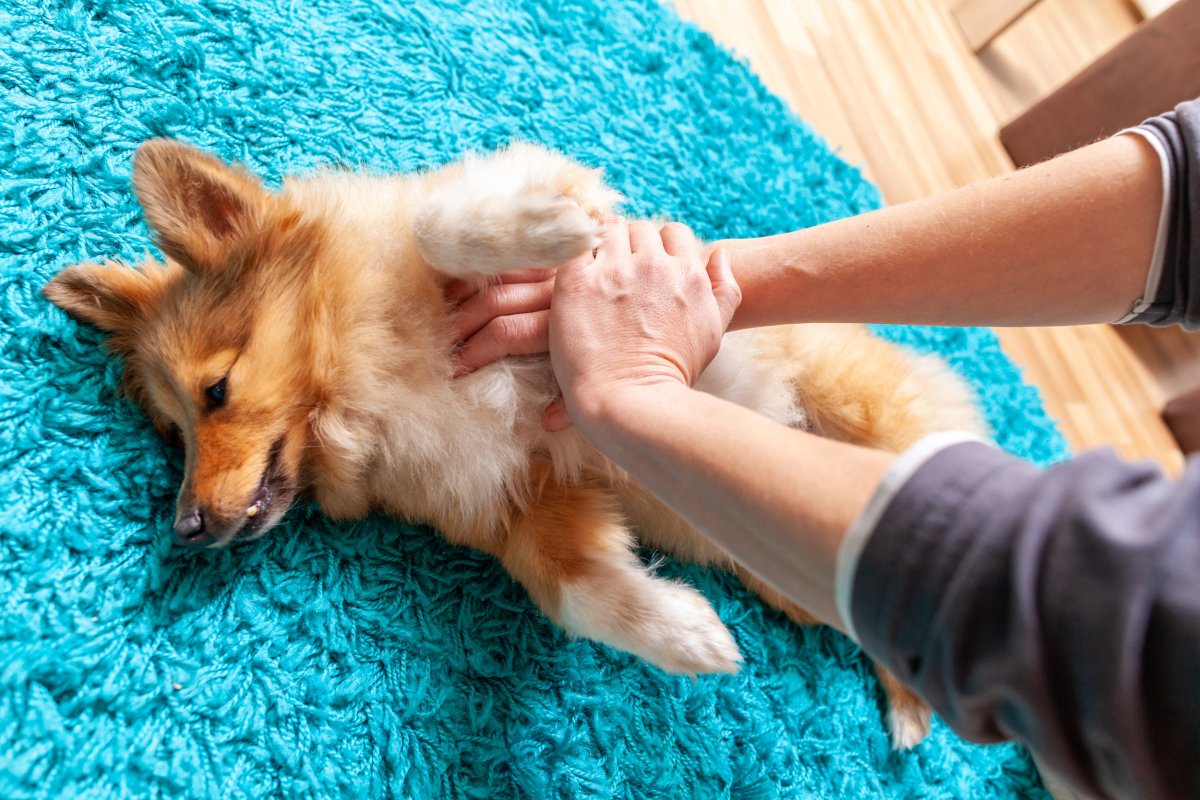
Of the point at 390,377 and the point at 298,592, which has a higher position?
the point at 390,377

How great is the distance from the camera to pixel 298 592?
1.86 meters

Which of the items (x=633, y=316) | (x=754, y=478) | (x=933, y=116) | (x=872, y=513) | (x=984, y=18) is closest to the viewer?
(x=872, y=513)

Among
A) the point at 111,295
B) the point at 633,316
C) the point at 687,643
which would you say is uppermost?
the point at 111,295

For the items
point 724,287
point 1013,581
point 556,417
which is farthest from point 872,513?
point 556,417

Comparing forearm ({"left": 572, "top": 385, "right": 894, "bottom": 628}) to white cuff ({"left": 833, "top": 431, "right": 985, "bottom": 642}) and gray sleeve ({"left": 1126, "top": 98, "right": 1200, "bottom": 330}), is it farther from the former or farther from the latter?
gray sleeve ({"left": 1126, "top": 98, "right": 1200, "bottom": 330})

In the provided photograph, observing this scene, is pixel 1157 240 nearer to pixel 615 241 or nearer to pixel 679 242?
pixel 679 242

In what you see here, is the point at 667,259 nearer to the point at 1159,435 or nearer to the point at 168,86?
the point at 168,86

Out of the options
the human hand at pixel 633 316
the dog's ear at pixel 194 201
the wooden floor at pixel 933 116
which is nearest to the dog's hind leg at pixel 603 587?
the human hand at pixel 633 316

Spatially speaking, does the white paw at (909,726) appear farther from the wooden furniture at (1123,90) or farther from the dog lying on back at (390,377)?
the wooden furniture at (1123,90)

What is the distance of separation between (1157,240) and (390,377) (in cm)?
181

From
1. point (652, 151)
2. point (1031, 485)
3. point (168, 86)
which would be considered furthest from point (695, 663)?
point (168, 86)

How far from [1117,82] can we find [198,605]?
403 centimetres

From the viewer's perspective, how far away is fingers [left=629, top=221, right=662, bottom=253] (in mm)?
1677

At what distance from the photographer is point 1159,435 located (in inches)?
126
